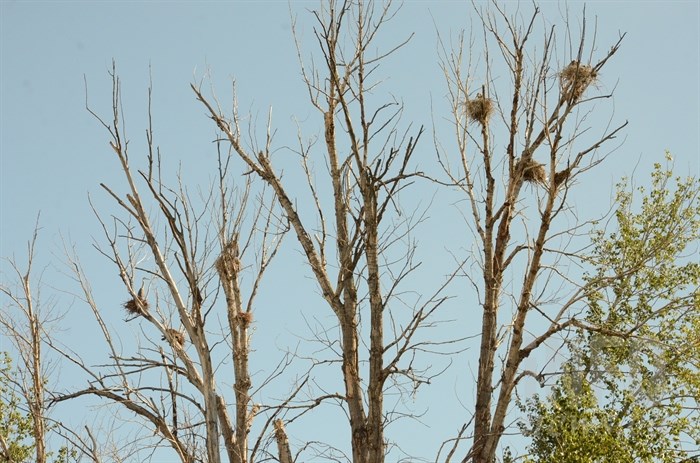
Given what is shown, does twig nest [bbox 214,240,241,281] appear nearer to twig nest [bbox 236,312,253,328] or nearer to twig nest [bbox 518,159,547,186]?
twig nest [bbox 236,312,253,328]

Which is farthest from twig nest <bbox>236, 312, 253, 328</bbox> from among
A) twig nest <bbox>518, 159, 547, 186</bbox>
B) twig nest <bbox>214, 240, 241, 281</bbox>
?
twig nest <bbox>518, 159, 547, 186</bbox>

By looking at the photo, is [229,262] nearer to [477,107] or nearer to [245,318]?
[245,318]

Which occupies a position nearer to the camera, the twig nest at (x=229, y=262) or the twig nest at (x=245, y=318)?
the twig nest at (x=229, y=262)

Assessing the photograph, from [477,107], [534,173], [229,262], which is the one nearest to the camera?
[229,262]

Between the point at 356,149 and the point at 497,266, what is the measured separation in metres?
1.28

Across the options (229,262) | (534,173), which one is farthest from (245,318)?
(534,173)

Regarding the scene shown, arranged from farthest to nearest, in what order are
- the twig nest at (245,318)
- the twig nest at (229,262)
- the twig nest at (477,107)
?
the twig nest at (477,107), the twig nest at (245,318), the twig nest at (229,262)

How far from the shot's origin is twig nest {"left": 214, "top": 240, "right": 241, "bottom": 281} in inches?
263

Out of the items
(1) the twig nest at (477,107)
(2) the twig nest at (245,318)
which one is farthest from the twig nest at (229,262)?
(1) the twig nest at (477,107)

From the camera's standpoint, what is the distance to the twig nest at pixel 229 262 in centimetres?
667

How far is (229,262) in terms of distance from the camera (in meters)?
6.80

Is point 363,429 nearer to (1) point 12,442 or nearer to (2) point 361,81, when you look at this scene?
(2) point 361,81

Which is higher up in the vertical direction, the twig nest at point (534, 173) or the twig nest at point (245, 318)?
the twig nest at point (534, 173)

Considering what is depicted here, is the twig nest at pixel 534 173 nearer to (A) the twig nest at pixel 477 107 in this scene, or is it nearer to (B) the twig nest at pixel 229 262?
(A) the twig nest at pixel 477 107
